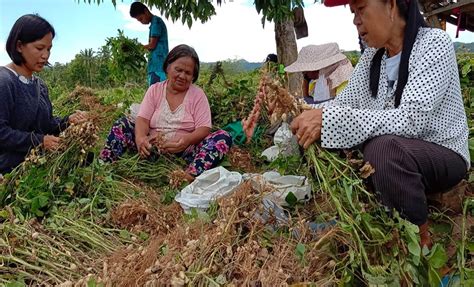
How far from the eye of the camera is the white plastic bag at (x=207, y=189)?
2066 mm

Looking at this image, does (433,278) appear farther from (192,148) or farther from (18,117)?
(18,117)

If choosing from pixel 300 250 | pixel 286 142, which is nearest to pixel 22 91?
pixel 286 142

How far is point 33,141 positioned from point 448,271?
1.93 meters

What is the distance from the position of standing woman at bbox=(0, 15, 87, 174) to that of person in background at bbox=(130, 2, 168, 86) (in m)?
2.46

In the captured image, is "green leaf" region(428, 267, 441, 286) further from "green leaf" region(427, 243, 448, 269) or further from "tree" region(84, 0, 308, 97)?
"tree" region(84, 0, 308, 97)

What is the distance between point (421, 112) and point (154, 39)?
3.80 meters

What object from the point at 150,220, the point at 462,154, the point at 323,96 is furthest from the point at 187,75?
the point at 462,154

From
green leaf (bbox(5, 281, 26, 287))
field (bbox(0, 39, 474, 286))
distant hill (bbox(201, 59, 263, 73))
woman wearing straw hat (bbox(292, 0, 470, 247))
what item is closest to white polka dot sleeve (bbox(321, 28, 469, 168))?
woman wearing straw hat (bbox(292, 0, 470, 247))

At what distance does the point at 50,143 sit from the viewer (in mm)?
2229

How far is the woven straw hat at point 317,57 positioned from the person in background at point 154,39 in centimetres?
190

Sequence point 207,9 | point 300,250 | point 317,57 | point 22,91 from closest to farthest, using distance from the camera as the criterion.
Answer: point 300,250, point 22,91, point 317,57, point 207,9

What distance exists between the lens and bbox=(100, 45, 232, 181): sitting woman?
2.79 meters

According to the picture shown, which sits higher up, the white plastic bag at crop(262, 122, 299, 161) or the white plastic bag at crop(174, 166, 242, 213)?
the white plastic bag at crop(262, 122, 299, 161)

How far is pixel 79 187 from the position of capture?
7.46ft
